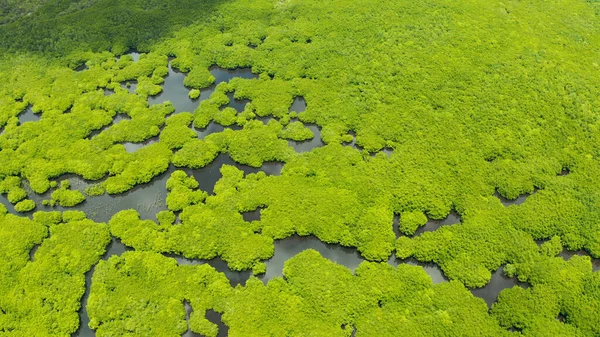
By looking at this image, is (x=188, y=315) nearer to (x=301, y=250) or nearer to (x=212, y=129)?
(x=301, y=250)

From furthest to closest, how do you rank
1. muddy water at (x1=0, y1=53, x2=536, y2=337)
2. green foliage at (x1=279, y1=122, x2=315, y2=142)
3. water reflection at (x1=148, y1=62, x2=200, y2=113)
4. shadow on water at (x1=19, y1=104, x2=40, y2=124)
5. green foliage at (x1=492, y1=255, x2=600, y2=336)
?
water reflection at (x1=148, y1=62, x2=200, y2=113) < shadow on water at (x1=19, y1=104, x2=40, y2=124) < green foliage at (x1=279, y1=122, x2=315, y2=142) < muddy water at (x1=0, y1=53, x2=536, y2=337) < green foliage at (x1=492, y1=255, x2=600, y2=336)

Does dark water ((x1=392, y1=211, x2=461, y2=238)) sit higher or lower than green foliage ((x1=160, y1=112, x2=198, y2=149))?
lower

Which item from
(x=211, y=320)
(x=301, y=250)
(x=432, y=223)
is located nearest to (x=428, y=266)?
Result: (x=432, y=223)

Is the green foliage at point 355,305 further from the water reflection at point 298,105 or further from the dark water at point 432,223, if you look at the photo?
the water reflection at point 298,105

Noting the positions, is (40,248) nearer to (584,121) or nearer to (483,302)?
(483,302)

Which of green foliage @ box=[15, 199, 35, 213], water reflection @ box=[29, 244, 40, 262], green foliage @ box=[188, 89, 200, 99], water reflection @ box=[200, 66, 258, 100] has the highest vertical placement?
water reflection @ box=[200, 66, 258, 100]

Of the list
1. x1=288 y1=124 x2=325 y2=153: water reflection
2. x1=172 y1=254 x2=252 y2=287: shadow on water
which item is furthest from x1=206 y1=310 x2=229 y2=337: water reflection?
x1=288 y1=124 x2=325 y2=153: water reflection

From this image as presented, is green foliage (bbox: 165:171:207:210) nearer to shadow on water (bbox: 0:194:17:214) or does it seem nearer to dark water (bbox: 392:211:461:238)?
shadow on water (bbox: 0:194:17:214)
